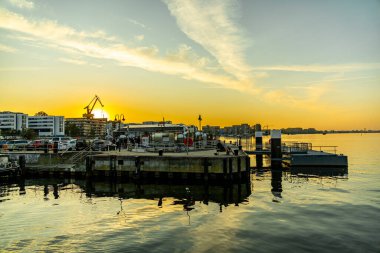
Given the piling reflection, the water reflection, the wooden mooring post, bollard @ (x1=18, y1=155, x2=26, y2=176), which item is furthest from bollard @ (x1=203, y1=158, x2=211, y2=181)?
bollard @ (x1=18, y1=155, x2=26, y2=176)

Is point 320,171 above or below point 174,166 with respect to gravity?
below

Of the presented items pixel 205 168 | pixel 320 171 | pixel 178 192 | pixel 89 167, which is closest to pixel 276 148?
pixel 320 171

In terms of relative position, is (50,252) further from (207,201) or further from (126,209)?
(207,201)

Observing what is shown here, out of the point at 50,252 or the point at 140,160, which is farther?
the point at 140,160

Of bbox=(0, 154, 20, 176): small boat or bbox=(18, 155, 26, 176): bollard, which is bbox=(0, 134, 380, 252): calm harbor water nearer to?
bbox=(0, 154, 20, 176): small boat

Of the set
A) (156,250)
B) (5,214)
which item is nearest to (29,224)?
(5,214)

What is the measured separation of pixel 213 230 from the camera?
21531 millimetres

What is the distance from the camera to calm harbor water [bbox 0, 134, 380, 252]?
62.1ft

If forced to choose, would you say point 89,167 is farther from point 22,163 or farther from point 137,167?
point 22,163

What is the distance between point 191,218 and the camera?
24.4m

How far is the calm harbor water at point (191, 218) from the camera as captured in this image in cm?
1894

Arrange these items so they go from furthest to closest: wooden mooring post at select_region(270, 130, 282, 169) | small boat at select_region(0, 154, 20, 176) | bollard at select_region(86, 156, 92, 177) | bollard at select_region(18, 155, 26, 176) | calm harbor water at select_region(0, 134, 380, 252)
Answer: wooden mooring post at select_region(270, 130, 282, 169) < bollard at select_region(18, 155, 26, 176) < bollard at select_region(86, 156, 92, 177) < small boat at select_region(0, 154, 20, 176) < calm harbor water at select_region(0, 134, 380, 252)

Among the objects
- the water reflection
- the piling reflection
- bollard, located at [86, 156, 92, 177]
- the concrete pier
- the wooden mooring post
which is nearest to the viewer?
the water reflection

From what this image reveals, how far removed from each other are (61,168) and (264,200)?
29117 millimetres
